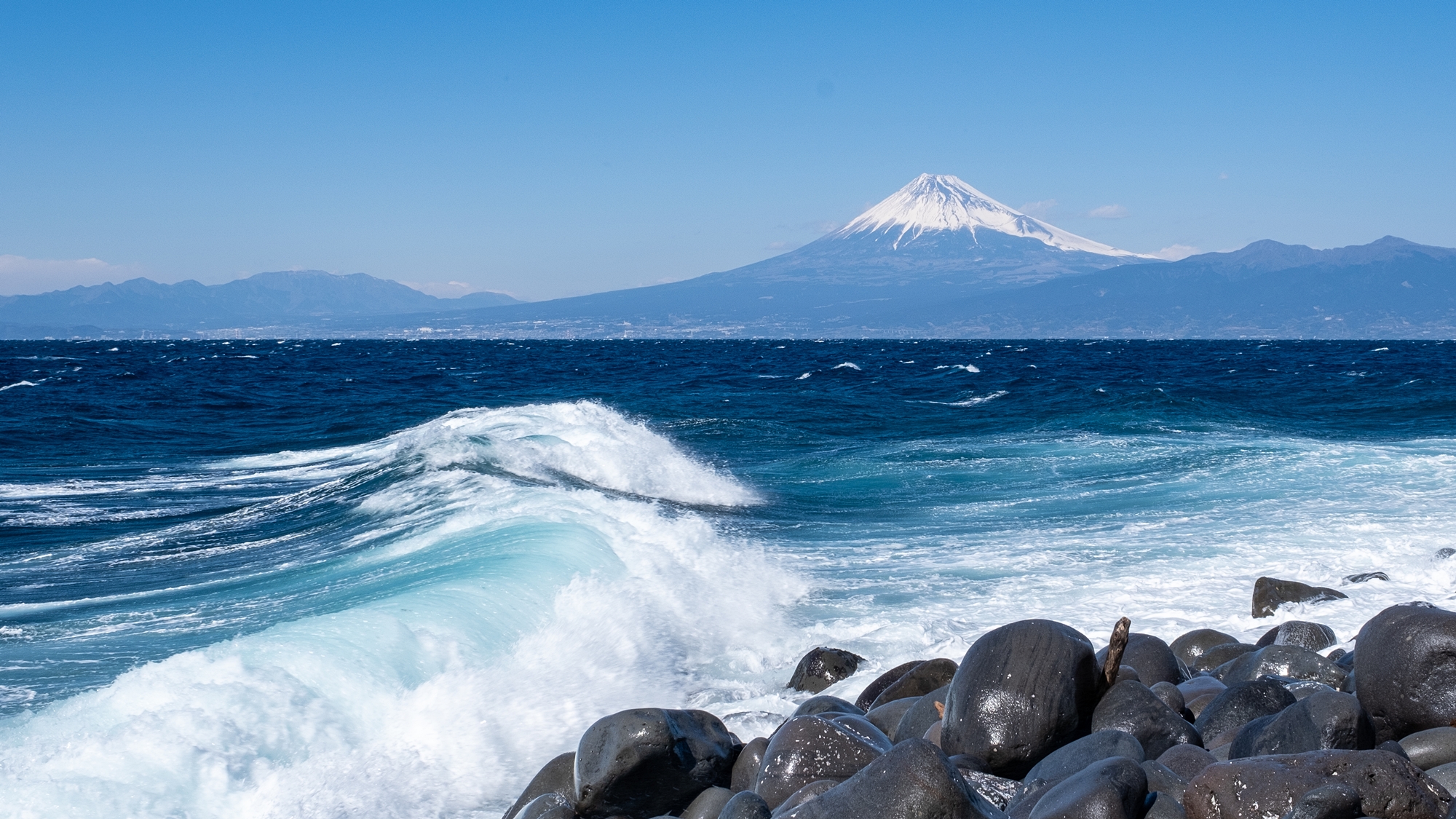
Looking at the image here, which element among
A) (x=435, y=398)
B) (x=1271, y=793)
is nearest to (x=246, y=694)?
(x=1271, y=793)

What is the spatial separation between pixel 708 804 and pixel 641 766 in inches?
14.1

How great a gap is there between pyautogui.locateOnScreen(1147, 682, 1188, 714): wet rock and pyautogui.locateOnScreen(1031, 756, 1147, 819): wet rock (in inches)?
62.8

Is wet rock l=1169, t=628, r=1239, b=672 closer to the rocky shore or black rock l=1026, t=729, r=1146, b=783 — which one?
the rocky shore

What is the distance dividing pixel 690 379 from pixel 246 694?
3971 centimetres

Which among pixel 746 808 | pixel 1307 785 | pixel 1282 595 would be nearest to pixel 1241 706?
pixel 1307 785

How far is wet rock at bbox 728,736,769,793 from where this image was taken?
Answer: 5.20 meters

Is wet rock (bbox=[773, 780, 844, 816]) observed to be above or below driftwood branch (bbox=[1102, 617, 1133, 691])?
below

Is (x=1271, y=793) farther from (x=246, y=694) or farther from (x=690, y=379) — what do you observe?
(x=690, y=379)

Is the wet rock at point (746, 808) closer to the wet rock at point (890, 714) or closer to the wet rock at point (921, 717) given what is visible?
the wet rock at point (921, 717)

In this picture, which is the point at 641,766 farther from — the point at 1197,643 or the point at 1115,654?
the point at 1197,643

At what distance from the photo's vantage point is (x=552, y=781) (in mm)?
5504

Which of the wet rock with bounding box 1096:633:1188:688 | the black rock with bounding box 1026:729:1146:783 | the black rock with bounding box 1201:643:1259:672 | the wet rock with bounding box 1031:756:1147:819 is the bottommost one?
the black rock with bounding box 1201:643:1259:672

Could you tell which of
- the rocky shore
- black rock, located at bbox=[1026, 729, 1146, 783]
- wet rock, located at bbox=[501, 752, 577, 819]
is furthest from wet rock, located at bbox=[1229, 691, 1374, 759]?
wet rock, located at bbox=[501, 752, 577, 819]

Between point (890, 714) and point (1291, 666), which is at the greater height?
point (1291, 666)
